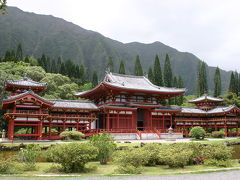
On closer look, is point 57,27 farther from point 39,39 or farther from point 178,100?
point 178,100

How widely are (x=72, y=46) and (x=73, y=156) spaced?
160133mm

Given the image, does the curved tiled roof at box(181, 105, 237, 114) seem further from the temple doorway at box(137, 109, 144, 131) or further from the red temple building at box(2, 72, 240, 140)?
the temple doorway at box(137, 109, 144, 131)

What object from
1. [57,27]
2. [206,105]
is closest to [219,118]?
[206,105]

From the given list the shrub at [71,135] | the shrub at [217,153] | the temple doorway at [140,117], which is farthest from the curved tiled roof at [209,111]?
the shrub at [217,153]

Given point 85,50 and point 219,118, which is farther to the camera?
point 85,50

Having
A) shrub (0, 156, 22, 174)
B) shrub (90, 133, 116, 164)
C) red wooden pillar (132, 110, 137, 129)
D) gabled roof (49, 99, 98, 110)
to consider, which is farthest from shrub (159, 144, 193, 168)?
red wooden pillar (132, 110, 137, 129)

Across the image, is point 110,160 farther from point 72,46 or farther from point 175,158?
point 72,46

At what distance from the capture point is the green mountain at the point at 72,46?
156750 millimetres

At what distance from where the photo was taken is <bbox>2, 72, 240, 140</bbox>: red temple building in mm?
31531

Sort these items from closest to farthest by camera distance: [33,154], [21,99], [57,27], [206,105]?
[33,154] → [21,99] → [206,105] → [57,27]

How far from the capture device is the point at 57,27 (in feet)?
602

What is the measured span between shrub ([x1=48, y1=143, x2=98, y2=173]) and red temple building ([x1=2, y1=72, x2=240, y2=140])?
19.8 m

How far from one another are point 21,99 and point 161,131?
23.1 m

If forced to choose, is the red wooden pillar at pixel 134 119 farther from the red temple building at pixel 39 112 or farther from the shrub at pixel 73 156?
the shrub at pixel 73 156
